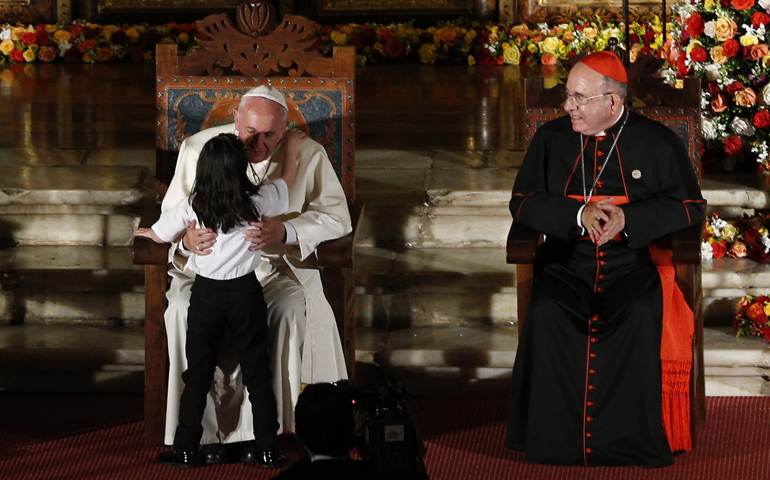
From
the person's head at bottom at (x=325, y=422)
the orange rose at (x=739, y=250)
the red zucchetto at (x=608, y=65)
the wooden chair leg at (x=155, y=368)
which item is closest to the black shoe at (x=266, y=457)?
the wooden chair leg at (x=155, y=368)

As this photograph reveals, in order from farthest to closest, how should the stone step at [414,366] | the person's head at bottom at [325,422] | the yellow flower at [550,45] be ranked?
the yellow flower at [550,45] < the stone step at [414,366] < the person's head at bottom at [325,422]

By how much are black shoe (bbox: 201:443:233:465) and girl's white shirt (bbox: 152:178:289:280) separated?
24.7 inches

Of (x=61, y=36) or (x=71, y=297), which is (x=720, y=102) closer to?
(x=71, y=297)

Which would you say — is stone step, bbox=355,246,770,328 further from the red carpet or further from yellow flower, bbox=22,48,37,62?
yellow flower, bbox=22,48,37,62

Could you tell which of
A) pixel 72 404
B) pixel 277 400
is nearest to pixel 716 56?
pixel 277 400

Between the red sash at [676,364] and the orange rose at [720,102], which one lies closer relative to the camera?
the red sash at [676,364]

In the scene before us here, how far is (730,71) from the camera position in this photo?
5621 millimetres

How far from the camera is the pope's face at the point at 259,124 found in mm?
4004

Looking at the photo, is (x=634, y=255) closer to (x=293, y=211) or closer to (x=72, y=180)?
(x=293, y=211)

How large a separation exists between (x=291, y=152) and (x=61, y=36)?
22.3 ft

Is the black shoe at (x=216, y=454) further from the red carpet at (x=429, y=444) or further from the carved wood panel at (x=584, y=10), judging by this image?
the carved wood panel at (x=584, y=10)

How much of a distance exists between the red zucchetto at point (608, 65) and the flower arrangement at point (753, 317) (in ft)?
4.11

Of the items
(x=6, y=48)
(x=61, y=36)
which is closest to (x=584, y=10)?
(x=61, y=36)

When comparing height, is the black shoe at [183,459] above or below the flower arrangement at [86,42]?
below
